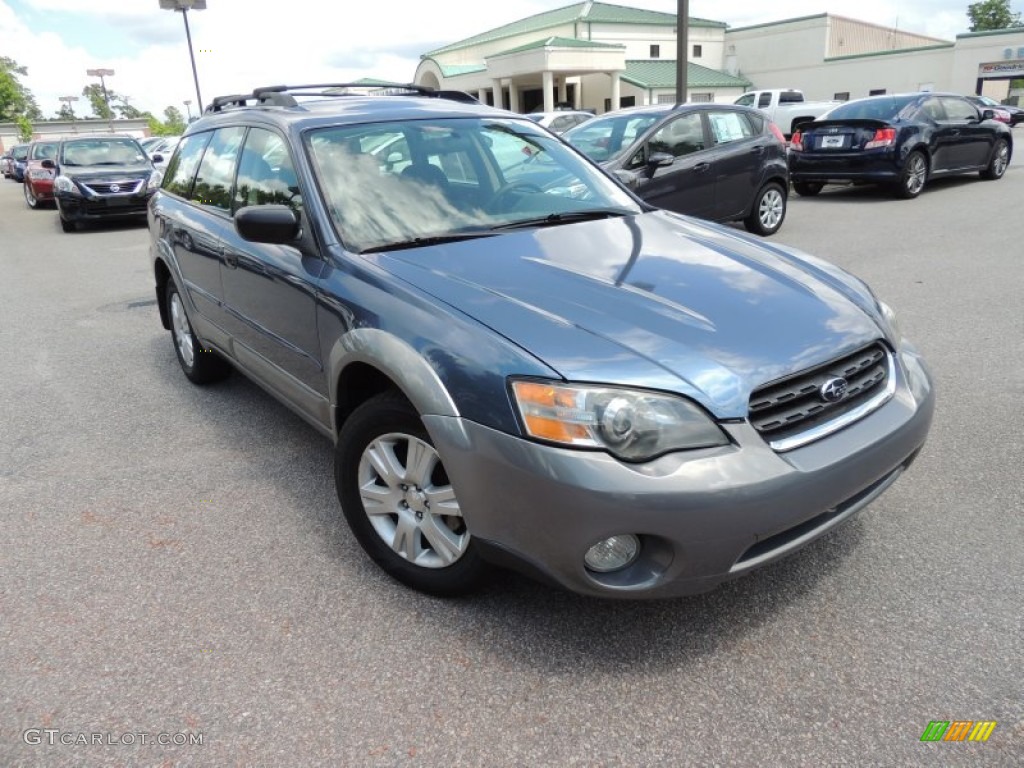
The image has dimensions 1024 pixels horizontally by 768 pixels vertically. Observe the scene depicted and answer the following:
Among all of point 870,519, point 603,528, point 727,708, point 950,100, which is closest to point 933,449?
point 870,519

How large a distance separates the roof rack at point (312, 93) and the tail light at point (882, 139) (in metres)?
9.24

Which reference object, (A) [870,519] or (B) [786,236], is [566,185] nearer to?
(A) [870,519]

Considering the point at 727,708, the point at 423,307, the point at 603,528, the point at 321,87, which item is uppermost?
the point at 321,87

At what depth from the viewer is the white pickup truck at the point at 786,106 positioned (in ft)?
79.2

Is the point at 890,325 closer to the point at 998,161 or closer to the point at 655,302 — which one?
the point at 655,302

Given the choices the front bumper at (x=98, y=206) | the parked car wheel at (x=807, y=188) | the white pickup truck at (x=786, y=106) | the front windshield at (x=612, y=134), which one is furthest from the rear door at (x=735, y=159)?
the white pickup truck at (x=786, y=106)

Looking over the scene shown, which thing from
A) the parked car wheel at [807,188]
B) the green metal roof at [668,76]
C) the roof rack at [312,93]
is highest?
the green metal roof at [668,76]

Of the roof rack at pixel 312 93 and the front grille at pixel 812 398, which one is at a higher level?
the roof rack at pixel 312 93

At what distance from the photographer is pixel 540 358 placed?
224cm

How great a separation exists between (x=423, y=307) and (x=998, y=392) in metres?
3.46

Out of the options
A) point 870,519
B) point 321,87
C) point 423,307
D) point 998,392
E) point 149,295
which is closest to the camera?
point 423,307

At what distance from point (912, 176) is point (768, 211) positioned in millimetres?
3901

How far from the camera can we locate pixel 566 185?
3.74 m

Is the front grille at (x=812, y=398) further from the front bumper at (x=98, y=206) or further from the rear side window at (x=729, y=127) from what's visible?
the front bumper at (x=98, y=206)
